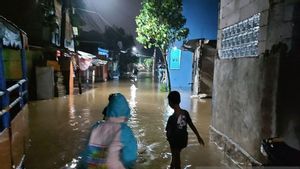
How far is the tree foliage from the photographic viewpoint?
21.9 m

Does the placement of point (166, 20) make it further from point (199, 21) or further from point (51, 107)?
point (51, 107)

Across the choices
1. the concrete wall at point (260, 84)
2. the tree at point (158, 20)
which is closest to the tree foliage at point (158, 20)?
the tree at point (158, 20)

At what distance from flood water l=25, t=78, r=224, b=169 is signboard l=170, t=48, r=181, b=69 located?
11.6 metres

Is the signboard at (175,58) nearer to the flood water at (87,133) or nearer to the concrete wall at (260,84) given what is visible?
the flood water at (87,133)

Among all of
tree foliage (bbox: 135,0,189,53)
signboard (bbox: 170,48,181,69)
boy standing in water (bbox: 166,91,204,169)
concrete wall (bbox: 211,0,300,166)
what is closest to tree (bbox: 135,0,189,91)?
tree foliage (bbox: 135,0,189,53)

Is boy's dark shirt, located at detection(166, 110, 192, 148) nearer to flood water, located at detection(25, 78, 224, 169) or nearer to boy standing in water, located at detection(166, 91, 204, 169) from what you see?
boy standing in water, located at detection(166, 91, 204, 169)

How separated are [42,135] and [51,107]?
6.06m

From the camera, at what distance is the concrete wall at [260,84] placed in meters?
5.08

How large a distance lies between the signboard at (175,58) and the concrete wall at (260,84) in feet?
67.2

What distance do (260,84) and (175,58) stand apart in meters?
23.5

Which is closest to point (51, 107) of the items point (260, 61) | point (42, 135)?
point (42, 135)

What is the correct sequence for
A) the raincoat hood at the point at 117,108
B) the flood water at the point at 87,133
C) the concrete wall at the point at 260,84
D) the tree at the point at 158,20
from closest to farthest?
the raincoat hood at the point at 117,108 < the concrete wall at the point at 260,84 < the flood water at the point at 87,133 < the tree at the point at 158,20

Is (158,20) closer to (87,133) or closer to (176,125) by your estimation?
(87,133)

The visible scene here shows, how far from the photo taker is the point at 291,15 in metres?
5.06
